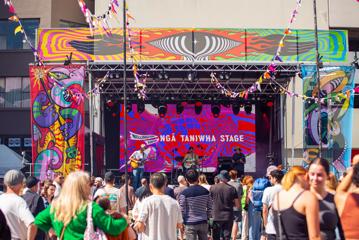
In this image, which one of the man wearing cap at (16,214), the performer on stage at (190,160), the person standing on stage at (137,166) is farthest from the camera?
the performer on stage at (190,160)

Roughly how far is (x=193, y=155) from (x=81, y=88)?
659cm

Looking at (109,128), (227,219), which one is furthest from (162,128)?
(227,219)

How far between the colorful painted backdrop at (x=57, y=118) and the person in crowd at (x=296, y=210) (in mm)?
13315

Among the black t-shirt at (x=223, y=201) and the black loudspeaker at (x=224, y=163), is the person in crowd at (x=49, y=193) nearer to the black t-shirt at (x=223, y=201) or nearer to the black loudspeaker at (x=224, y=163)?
the black t-shirt at (x=223, y=201)

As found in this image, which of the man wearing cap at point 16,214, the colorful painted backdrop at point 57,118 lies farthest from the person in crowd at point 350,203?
the colorful painted backdrop at point 57,118

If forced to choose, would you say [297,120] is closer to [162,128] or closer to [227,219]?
[162,128]

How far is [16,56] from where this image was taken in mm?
28312

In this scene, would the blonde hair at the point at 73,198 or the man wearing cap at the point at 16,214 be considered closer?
the blonde hair at the point at 73,198

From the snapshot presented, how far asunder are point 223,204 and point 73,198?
621 centimetres

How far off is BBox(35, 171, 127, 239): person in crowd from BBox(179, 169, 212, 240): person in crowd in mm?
4189

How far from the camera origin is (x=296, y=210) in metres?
4.88

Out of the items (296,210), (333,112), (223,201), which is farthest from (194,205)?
(333,112)

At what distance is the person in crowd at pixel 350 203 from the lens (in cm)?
507

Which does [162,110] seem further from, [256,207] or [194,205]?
[194,205]
